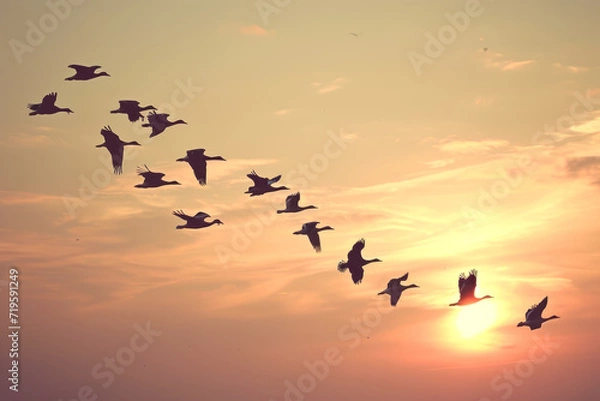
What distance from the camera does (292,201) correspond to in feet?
185

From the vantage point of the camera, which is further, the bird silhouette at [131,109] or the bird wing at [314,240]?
the bird wing at [314,240]

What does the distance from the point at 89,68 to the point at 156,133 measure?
14.9ft

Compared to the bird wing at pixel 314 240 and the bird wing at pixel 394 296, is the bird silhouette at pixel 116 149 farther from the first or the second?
the bird wing at pixel 394 296

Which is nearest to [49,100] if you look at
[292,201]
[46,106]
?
[46,106]

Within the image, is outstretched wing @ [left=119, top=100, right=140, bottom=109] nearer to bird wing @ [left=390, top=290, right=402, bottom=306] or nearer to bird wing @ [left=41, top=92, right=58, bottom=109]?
bird wing @ [left=41, top=92, right=58, bottom=109]

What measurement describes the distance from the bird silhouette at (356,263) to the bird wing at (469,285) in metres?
5.27

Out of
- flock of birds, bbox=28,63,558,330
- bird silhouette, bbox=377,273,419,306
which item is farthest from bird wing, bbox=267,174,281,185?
bird silhouette, bbox=377,273,419,306

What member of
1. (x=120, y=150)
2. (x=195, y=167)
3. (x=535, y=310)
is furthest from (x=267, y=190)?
(x=535, y=310)

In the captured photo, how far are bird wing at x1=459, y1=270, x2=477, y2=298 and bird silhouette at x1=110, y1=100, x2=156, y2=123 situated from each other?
728 inches

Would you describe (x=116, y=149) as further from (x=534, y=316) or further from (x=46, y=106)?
(x=534, y=316)

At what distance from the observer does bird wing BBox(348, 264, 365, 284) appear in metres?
56.6

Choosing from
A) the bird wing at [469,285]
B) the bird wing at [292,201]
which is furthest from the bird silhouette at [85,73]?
the bird wing at [469,285]

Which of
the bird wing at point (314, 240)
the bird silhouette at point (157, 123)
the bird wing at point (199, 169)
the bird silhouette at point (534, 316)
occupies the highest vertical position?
the bird silhouette at point (157, 123)

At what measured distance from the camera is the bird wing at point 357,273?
5656cm
